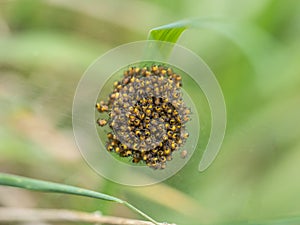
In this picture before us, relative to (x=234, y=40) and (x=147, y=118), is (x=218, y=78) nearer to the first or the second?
(x=234, y=40)

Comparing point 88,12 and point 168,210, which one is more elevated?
point 88,12

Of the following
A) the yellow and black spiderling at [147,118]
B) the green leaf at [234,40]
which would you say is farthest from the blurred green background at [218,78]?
the yellow and black spiderling at [147,118]

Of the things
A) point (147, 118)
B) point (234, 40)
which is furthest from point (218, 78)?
point (147, 118)

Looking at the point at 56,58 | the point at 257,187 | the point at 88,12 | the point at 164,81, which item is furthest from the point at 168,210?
the point at 88,12

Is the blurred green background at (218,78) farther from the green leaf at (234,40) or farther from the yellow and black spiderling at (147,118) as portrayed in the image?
the yellow and black spiderling at (147,118)

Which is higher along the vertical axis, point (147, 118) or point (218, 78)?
point (218, 78)

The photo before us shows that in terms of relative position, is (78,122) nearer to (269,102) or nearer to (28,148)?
(28,148)

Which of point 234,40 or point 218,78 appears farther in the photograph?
point 218,78
